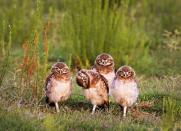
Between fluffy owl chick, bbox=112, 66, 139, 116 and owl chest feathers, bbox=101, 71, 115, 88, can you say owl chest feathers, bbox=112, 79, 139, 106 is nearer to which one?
fluffy owl chick, bbox=112, 66, 139, 116

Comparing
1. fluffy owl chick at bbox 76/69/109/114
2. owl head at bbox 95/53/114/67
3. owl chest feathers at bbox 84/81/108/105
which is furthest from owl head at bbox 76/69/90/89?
owl head at bbox 95/53/114/67

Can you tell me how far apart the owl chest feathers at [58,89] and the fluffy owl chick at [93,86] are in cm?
18

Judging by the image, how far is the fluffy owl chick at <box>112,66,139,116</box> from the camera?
866cm

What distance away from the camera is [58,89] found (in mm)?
8680

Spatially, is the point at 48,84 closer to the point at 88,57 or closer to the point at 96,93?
the point at 96,93

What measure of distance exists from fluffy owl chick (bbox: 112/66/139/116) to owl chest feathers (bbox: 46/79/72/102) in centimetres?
63

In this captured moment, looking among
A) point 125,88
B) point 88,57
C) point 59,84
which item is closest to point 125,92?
point 125,88

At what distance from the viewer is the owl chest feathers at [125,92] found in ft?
28.4

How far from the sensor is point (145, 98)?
985cm

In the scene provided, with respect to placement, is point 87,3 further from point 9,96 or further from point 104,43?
point 9,96

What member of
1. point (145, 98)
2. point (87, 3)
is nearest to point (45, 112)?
point (145, 98)

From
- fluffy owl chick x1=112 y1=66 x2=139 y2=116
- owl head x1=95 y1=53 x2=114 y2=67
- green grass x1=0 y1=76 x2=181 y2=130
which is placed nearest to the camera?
green grass x1=0 y1=76 x2=181 y2=130

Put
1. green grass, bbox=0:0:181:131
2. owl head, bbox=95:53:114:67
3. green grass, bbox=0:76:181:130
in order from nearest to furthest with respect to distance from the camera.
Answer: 1. green grass, bbox=0:76:181:130
2. green grass, bbox=0:0:181:131
3. owl head, bbox=95:53:114:67

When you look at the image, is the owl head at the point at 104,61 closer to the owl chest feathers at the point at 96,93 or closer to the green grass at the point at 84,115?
the green grass at the point at 84,115
